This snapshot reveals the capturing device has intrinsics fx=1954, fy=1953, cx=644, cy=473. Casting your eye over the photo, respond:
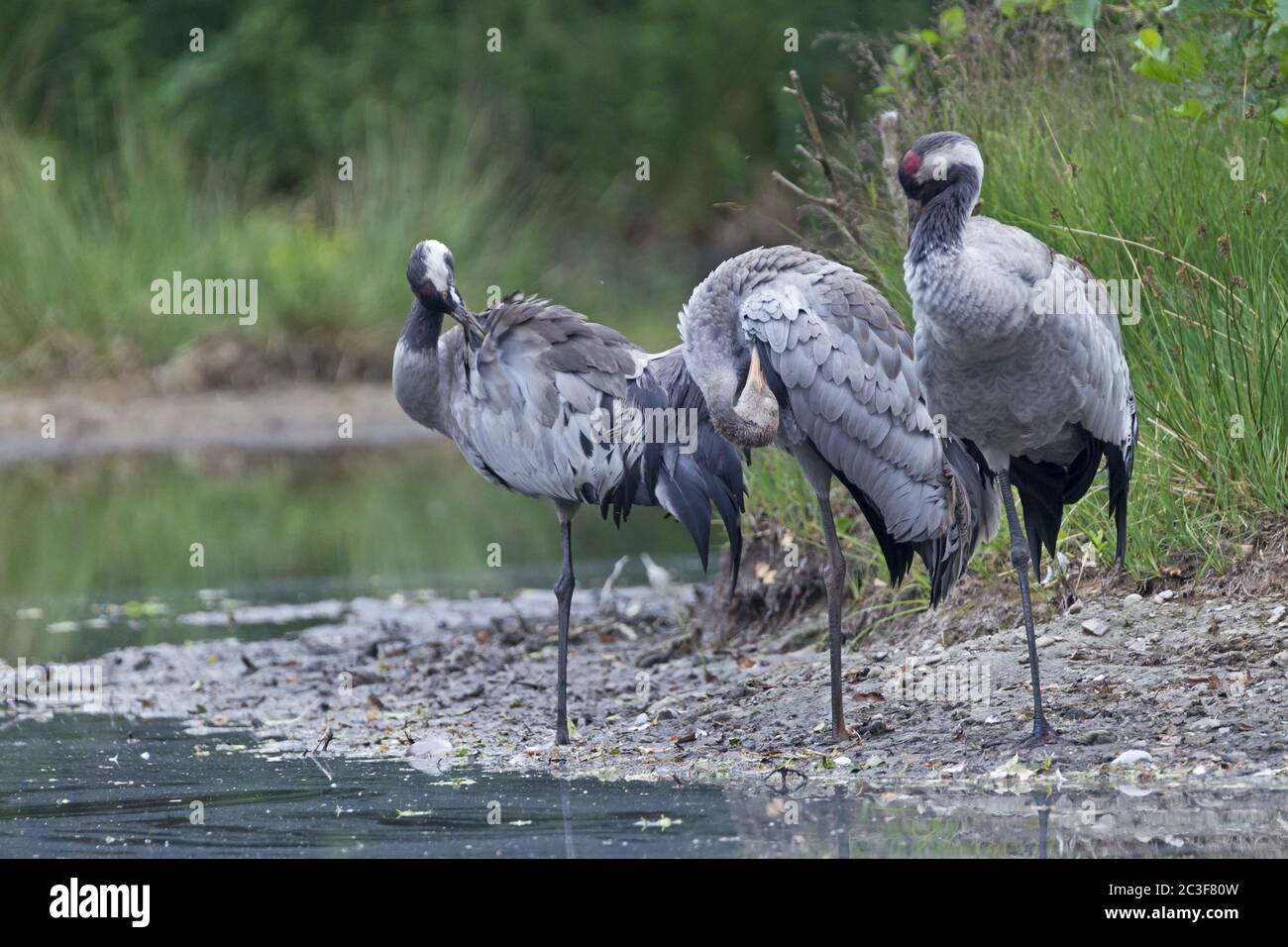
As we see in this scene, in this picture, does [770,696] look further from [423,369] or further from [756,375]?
[423,369]

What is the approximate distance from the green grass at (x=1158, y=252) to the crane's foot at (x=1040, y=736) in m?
1.17

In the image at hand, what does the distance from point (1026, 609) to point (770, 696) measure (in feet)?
3.78

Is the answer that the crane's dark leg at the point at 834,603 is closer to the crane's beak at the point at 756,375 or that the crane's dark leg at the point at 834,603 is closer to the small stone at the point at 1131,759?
the crane's beak at the point at 756,375

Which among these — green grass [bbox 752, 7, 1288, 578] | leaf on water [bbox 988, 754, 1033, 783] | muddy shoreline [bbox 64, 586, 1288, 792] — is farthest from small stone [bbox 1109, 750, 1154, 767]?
green grass [bbox 752, 7, 1288, 578]

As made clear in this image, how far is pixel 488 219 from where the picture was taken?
58.7 ft

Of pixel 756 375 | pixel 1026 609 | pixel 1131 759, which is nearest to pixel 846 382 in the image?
pixel 756 375

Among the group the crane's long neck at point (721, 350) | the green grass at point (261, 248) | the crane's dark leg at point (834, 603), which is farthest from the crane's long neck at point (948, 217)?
the green grass at point (261, 248)

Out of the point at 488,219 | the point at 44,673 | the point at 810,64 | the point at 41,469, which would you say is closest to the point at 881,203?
the point at 44,673

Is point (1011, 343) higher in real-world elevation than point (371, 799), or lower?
higher

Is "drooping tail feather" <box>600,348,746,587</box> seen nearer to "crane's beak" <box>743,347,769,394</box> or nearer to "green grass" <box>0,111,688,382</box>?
"crane's beak" <box>743,347,769,394</box>

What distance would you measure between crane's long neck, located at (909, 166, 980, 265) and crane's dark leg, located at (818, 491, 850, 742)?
1.07 metres

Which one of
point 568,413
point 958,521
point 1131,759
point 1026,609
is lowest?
point 1131,759

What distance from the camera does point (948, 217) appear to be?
219 inches

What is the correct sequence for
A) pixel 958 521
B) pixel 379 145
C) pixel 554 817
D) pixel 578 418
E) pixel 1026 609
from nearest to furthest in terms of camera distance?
1. pixel 554 817
2. pixel 1026 609
3. pixel 958 521
4. pixel 578 418
5. pixel 379 145
